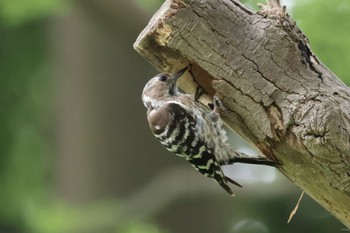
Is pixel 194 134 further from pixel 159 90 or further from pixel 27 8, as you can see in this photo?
pixel 27 8

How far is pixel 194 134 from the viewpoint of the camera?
4.76 meters

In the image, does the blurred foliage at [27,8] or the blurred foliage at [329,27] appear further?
the blurred foliage at [27,8]

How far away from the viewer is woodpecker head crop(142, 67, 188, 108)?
4.76 metres

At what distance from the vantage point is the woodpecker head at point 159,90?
4758 mm

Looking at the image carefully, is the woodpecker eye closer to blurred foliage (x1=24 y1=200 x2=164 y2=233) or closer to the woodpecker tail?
the woodpecker tail

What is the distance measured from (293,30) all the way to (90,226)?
3603 mm

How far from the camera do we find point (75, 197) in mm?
7762

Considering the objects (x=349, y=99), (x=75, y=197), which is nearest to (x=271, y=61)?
(x=349, y=99)

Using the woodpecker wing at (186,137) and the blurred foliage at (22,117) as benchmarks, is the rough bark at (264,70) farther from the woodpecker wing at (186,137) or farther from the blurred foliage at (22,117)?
the blurred foliage at (22,117)

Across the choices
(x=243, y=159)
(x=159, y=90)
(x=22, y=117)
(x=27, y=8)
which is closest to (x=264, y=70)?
(x=243, y=159)

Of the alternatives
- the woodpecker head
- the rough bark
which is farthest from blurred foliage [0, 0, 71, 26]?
the rough bark

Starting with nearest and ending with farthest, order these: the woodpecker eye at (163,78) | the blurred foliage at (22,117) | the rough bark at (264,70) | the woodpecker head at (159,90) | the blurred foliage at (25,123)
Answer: the rough bark at (264,70)
the woodpecker eye at (163,78)
the woodpecker head at (159,90)
the blurred foliage at (25,123)
the blurred foliage at (22,117)

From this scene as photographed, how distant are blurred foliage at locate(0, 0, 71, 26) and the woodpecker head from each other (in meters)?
1.96

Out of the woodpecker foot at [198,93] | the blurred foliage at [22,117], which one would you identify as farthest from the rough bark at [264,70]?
the blurred foliage at [22,117]
